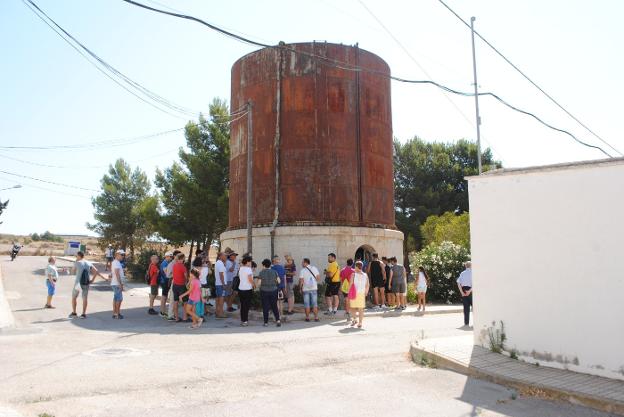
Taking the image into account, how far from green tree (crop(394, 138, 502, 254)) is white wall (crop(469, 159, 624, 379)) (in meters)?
29.1

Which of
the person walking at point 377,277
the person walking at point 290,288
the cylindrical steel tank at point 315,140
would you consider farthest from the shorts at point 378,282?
the cylindrical steel tank at point 315,140

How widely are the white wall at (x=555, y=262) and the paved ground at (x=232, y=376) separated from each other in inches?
52.4

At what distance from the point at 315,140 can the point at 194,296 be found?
7.94m

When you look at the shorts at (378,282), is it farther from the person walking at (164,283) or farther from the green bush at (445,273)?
the person walking at (164,283)

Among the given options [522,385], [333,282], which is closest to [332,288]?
[333,282]

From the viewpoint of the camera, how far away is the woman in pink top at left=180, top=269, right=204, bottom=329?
1145 centimetres

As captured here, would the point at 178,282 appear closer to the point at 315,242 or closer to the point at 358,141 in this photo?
the point at 315,242

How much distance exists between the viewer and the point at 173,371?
22.3ft

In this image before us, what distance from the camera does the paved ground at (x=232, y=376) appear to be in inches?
208

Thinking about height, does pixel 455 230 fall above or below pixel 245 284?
above

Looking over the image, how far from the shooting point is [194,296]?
11648 mm

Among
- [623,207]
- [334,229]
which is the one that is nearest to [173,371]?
[623,207]

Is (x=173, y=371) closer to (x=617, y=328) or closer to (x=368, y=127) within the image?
(x=617, y=328)

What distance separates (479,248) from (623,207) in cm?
224
